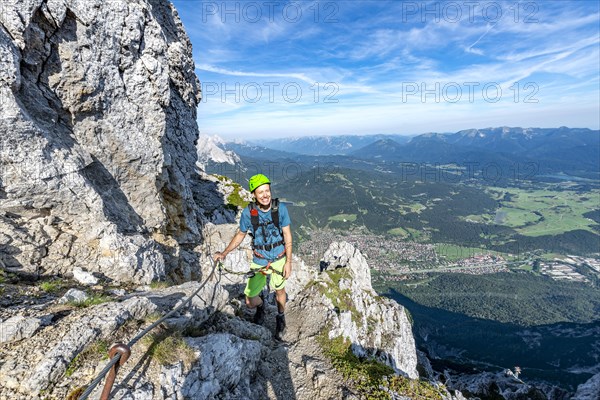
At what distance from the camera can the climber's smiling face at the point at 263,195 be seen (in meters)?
9.50

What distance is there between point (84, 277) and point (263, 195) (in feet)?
25.8

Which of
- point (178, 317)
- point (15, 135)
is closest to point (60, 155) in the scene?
point (15, 135)

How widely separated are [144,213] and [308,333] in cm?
1172

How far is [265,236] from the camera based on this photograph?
10430mm

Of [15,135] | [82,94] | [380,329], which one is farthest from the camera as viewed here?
[380,329]

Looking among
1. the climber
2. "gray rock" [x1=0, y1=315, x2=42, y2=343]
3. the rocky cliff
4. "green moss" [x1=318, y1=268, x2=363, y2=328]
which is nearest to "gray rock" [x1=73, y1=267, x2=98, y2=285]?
the rocky cliff

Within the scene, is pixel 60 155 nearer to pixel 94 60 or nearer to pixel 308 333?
pixel 94 60

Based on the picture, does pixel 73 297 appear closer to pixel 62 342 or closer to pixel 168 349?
pixel 62 342

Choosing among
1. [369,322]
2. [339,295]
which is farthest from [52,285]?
[369,322]

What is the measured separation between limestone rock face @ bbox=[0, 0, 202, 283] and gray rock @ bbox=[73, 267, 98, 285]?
0.71 metres

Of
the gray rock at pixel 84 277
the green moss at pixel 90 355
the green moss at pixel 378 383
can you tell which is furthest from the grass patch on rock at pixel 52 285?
the green moss at pixel 378 383

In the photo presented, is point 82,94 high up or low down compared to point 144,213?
up

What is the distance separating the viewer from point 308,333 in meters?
15.4

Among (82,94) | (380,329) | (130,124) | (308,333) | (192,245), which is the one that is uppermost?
(82,94)
